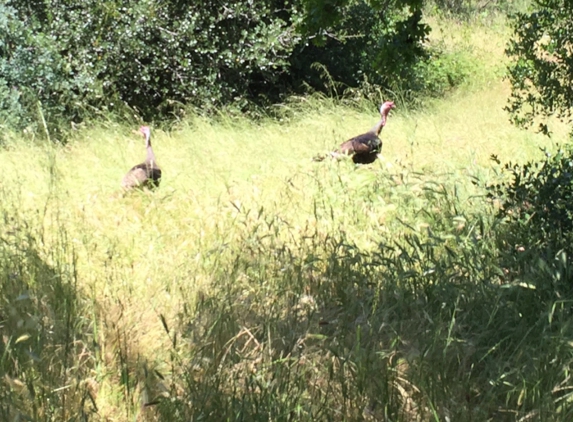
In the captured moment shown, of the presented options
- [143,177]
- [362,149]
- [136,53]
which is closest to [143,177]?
[143,177]

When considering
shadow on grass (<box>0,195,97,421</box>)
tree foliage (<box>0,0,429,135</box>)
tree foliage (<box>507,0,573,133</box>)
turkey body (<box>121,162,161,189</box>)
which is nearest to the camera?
shadow on grass (<box>0,195,97,421</box>)

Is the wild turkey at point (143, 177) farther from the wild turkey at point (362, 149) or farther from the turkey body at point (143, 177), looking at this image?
the wild turkey at point (362, 149)

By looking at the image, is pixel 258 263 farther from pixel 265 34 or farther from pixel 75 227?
pixel 265 34

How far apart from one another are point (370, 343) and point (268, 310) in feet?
1.75

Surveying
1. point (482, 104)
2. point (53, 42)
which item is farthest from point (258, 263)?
point (482, 104)

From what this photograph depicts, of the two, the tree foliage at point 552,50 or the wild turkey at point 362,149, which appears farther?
the wild turkey at point 362,149

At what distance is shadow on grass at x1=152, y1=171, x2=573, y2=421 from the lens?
2373 mm

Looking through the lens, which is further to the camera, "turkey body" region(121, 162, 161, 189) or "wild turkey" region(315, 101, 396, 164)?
"wild turkey" region(315, 101, 396, 164)

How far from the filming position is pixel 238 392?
8.09 feet

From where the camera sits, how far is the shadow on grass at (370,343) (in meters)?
2.37

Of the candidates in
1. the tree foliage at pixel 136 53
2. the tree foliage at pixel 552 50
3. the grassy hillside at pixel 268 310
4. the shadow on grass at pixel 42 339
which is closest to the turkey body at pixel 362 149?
the grassy hillside at pixel 268 310

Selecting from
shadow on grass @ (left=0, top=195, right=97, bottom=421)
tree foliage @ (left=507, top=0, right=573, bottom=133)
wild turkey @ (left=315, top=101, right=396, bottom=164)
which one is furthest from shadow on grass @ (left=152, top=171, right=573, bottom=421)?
wild turkey @ (left=315, top=101, right=396, bottom=164)

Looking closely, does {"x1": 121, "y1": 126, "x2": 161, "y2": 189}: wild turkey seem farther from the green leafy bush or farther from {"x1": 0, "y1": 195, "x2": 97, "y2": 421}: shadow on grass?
the green leafy bush

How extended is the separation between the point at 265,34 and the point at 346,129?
1.92m
